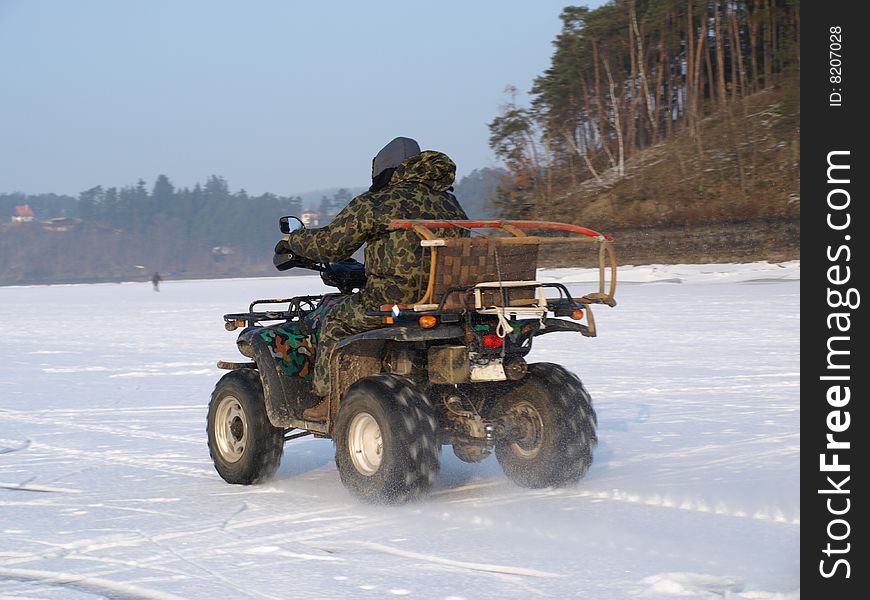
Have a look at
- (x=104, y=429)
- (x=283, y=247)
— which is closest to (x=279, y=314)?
(x=283, y=247)

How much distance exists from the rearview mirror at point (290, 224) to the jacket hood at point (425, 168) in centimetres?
72

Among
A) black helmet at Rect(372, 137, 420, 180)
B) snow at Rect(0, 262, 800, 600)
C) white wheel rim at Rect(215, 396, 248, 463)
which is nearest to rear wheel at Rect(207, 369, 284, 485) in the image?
white wheel rim at Rect(215, 396, 248, 463)

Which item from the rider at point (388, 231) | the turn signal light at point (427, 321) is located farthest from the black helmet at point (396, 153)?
the turn signal light at point (427, 321)

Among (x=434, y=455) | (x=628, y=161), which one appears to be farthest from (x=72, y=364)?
(x=628, y=161)

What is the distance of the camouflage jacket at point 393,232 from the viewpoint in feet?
19.8

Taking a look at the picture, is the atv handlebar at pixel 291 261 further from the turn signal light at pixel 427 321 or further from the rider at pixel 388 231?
the turn signal light at pixel 427 321

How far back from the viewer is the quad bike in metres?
5.86

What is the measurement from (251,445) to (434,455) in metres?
1.50

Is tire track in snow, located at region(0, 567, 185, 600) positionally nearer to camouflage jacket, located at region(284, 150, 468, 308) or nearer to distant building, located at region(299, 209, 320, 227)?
camouflage jacket, located at region(284, 150, 468, 308)

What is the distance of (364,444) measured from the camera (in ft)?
20.3

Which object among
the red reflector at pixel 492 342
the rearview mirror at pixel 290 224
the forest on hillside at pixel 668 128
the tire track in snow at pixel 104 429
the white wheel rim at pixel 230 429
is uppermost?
the forest on hillside at pixel 668 128

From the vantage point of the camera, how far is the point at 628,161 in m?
57.5

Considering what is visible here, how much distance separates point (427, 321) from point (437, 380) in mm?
532
